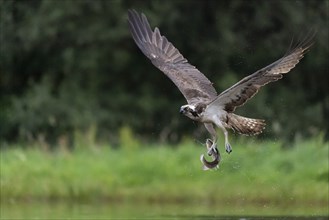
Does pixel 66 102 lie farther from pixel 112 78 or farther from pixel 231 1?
pixel 231 1

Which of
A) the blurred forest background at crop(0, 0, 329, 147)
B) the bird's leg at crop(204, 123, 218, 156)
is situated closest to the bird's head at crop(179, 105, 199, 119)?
the bird's leg at crop(204, 123, 218, 156)

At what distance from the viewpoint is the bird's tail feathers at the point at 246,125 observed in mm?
11555

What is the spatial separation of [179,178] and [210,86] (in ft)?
8.32

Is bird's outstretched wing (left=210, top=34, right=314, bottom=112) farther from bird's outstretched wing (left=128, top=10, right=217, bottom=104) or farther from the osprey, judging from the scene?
bird's outstretched wing (left=128, top=10, right=217, bottom=104)

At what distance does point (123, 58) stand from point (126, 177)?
353 inches

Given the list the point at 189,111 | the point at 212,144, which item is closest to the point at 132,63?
the point at 212,144

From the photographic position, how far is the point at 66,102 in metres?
23.1

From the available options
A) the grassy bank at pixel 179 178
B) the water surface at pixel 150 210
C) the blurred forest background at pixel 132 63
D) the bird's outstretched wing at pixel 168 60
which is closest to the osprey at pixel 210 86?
the bird's outstretched wing at pixel 168 60

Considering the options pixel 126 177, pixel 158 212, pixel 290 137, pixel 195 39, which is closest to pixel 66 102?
pixel 195 39

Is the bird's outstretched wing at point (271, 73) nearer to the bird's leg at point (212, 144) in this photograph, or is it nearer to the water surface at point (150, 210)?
the bird's leg at point (212, 144)

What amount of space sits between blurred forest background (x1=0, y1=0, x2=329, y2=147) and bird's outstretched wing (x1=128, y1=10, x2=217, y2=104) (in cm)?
888

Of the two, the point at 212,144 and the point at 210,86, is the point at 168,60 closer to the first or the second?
the point at 210,86

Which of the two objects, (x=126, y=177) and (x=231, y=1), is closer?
(x=126, y=177)

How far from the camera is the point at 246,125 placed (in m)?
11.6
